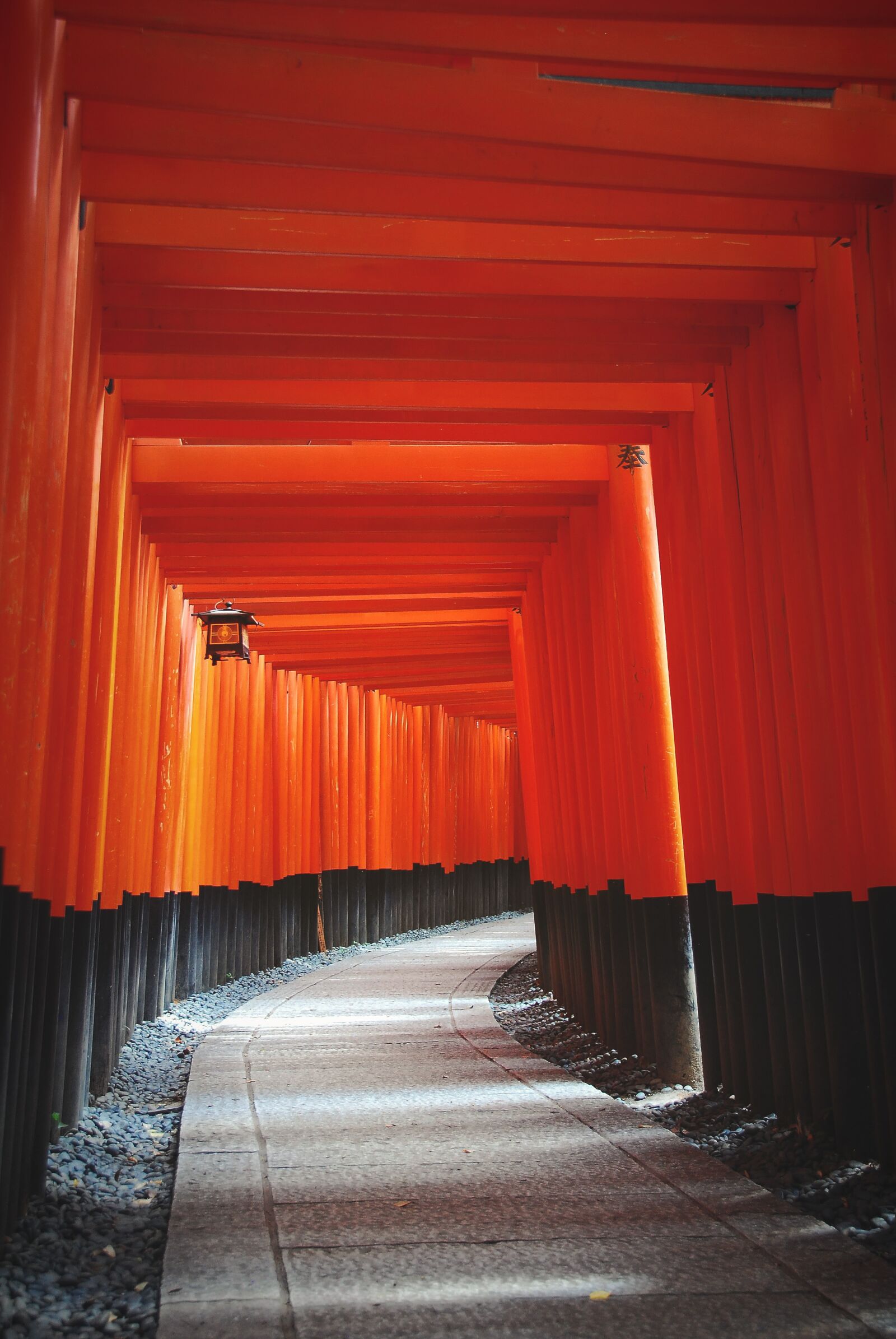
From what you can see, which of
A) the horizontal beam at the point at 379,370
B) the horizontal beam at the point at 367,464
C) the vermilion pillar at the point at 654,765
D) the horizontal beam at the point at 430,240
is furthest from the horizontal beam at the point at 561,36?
the horizontal beam at the point at 367,464

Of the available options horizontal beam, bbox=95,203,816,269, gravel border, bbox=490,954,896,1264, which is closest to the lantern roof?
gravel border, bbox=490,954,896,1264

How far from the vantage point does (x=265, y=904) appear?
541 inches

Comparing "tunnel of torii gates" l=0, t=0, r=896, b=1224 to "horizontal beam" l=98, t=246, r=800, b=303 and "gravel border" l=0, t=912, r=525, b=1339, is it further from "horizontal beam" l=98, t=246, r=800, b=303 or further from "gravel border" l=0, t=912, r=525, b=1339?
"gravel border" l=0, t=912, r=525, b=1339

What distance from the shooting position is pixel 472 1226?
371 centimetres

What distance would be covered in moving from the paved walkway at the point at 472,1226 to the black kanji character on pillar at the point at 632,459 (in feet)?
12.2

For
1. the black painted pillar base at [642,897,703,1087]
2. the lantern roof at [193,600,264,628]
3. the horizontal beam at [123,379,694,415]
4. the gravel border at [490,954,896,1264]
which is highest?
the horizontal beam at [123,379,694,415]

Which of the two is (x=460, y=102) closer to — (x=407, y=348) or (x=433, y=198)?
(x=433, y=198)

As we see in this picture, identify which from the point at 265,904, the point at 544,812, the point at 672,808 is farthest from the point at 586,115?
the point at 265,904

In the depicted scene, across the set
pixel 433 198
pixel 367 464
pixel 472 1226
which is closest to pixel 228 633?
pixel 367 464

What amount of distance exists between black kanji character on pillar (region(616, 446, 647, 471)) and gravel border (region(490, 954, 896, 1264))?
372cm

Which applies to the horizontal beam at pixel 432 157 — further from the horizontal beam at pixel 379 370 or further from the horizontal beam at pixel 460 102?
the horizontal beam at pixel 379 370

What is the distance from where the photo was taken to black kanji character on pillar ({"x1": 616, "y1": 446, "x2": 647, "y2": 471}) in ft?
24.4

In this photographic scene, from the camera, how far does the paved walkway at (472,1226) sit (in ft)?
9.59

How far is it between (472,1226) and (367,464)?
5.01 meters
